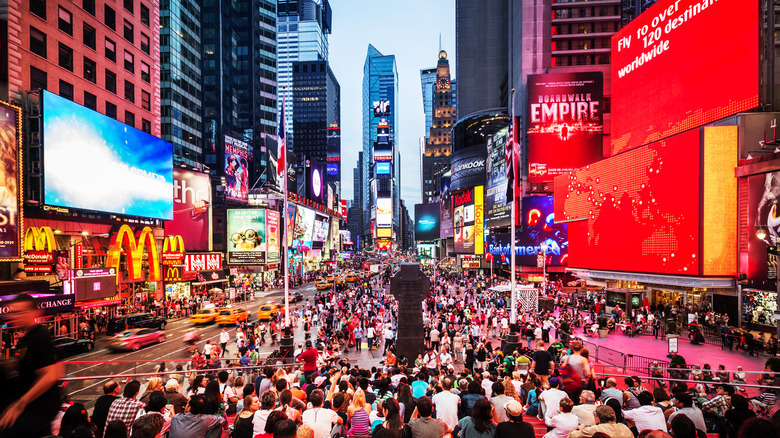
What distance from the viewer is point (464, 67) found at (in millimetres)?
112188

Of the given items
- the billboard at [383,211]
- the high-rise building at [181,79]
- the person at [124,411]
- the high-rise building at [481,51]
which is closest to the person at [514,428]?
the person at [124,411]

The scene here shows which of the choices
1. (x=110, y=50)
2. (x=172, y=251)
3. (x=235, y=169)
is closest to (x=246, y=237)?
(x=235, y=169)

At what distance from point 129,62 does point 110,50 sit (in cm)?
259

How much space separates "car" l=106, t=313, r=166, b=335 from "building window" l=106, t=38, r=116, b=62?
2252cm

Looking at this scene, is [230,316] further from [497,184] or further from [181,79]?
[181,79]

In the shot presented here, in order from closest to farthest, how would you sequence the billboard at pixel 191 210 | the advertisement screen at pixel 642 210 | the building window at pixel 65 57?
the advertisement screen at pixel 642 210 < the building window at pixel 65 57 < the billboard at pixel 191 210

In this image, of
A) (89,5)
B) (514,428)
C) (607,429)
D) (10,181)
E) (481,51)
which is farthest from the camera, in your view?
(481,51)

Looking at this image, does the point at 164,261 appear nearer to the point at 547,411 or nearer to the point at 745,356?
the point at 547,411

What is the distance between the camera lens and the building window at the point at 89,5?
108ft

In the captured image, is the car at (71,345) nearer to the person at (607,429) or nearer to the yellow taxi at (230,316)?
the yellow taxi at (230,316)

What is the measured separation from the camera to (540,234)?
52.5 metres

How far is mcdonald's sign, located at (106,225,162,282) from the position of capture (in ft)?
105

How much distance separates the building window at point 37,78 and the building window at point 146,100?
11364 mm

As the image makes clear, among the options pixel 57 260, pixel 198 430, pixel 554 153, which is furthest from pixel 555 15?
pixel 198 430
